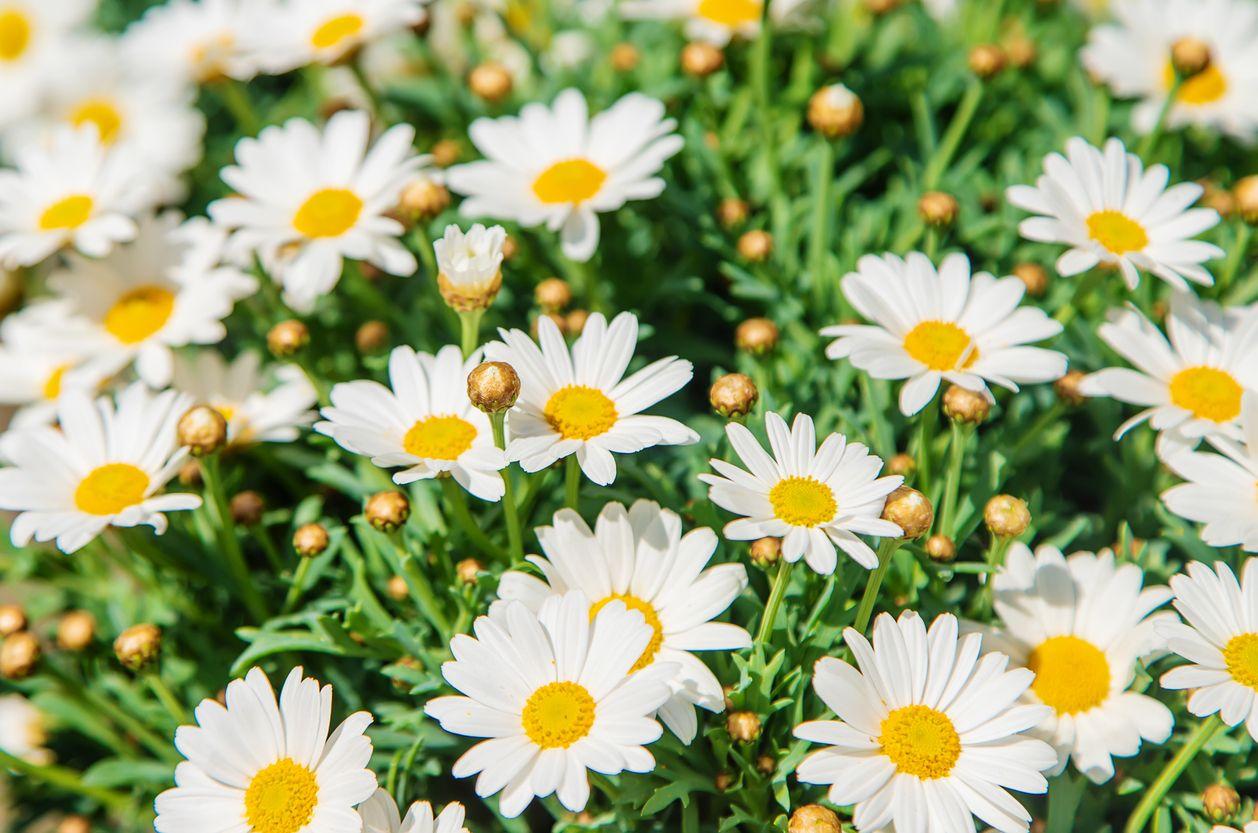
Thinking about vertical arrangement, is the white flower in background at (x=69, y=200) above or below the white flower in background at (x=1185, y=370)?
below

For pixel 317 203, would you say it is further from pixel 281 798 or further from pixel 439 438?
pixel 281 798

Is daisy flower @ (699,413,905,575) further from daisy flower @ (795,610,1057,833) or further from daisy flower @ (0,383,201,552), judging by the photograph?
daisy flower @ (0,383,201,552)

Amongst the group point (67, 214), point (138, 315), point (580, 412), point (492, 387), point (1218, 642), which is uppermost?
point (492, 387)

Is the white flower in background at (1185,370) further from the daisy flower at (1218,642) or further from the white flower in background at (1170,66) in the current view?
the white flower in background at (1170,66)

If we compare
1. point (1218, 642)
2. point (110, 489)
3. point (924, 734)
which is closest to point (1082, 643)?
point (1218, 642)

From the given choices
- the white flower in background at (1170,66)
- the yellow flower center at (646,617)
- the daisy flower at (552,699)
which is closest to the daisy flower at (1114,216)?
the white flower in background at (1170,66)

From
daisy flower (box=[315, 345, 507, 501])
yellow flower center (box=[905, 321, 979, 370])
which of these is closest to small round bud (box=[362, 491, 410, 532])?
daisy flower (box=[315, 345, 507, 501])

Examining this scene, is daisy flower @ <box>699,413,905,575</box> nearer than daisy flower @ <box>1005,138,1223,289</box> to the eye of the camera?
Yes
